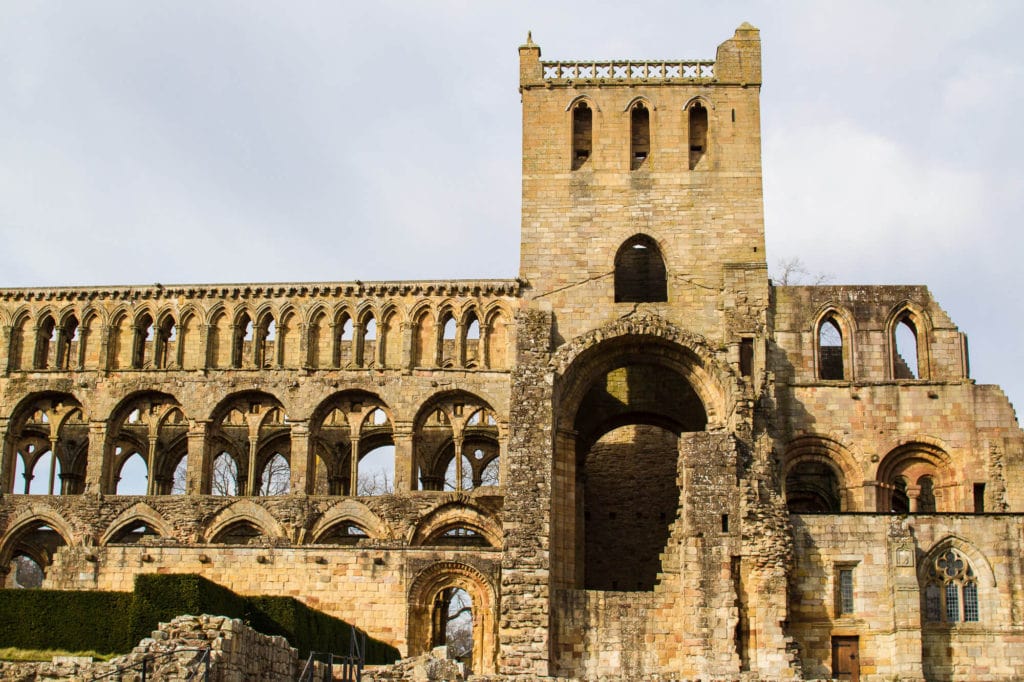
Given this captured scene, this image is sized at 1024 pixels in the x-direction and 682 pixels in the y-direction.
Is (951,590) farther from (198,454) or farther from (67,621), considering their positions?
(198,454)

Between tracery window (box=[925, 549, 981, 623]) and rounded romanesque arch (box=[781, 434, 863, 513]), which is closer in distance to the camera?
tracery window (box=[925, 549, 981, 623])

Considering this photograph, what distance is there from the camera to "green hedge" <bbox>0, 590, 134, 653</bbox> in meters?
24.0

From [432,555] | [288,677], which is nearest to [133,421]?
[432,555]

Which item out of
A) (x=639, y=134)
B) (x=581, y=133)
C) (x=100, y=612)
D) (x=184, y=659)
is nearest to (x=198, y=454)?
(x=581, y=133)

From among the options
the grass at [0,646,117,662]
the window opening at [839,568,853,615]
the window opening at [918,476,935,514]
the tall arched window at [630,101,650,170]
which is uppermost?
the tall arched window at [630,101,650,170]

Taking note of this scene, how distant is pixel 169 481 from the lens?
153ft

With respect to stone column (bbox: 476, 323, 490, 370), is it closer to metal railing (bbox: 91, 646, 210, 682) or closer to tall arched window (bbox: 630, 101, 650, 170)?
tall arched window (bbox: 630, 101, 650, 170)

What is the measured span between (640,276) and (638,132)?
3940 mm

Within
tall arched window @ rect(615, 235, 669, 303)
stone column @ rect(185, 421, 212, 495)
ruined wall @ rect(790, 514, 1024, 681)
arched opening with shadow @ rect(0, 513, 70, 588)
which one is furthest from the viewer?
stone column @ rect(185, 421, 212, 495)

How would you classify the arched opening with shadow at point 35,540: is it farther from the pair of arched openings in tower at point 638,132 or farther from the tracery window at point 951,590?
the tracery window at point 951,590

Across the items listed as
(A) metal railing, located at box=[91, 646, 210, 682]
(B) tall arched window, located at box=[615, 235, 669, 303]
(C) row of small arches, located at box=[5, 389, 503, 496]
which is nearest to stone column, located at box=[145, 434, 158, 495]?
(C) row of small arches, located at box=[5, 389, 503, 496]

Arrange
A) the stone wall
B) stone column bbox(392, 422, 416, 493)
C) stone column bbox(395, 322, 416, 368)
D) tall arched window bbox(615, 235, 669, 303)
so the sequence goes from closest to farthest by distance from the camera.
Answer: the stone wall, tall arched window bbox(615, 235, 669, 303), stone column bbox(392, 422, 416, 493), stone column bbox(395, 322, 416, 368)

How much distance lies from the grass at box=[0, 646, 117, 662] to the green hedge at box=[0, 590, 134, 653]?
0.50 feet

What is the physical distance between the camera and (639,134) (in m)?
38.7
